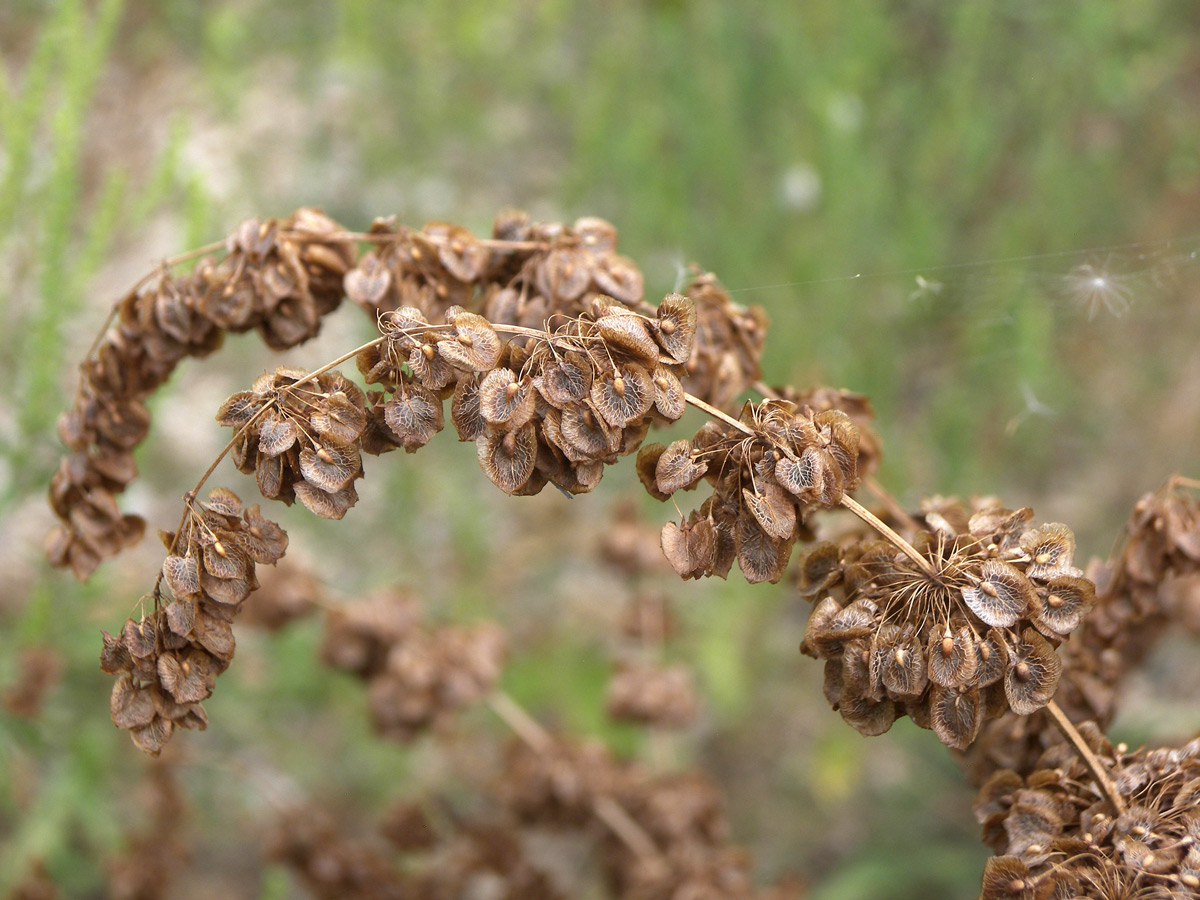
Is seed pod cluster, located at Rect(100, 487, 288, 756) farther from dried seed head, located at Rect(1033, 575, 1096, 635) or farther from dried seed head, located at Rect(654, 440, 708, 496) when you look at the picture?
dried seed head, located at Rect(1033, 575, 1096, 635)

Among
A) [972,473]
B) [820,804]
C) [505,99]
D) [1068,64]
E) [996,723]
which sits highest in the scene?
[505,99]

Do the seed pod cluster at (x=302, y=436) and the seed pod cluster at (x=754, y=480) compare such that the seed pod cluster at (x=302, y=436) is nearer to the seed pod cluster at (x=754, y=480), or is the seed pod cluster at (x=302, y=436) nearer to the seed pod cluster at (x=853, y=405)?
the seed pod cluster at (x=754, y=480)

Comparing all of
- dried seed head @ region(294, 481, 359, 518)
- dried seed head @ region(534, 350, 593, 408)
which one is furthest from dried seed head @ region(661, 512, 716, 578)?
dried seed head @ region(294, 481, 359, 518)

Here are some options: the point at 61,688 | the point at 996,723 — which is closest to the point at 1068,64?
the point at 996,723

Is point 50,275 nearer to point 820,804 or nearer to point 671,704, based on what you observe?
point 671,704

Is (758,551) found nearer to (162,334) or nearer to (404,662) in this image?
(162,334)

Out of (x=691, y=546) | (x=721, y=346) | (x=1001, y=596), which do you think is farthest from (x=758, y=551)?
(x=721, y=346)
